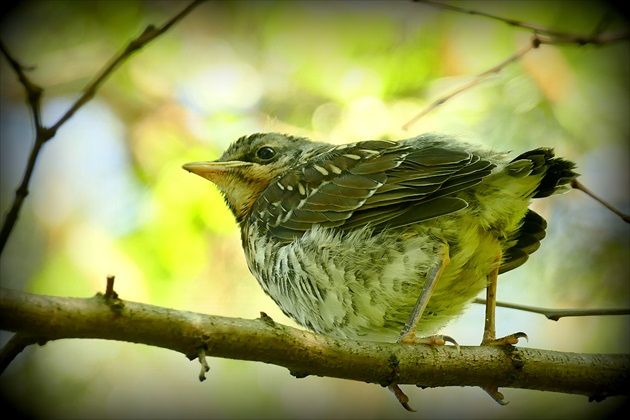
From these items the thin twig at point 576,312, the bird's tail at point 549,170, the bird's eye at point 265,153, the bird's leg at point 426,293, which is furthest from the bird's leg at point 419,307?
the bird's eye at point 265,153

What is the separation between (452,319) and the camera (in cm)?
284

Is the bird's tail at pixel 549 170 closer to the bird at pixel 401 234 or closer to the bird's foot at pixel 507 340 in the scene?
the bird at pixel 401 234

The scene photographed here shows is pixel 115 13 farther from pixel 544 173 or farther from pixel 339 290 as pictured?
pixel 544 173

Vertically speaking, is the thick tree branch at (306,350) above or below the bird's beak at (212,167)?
below

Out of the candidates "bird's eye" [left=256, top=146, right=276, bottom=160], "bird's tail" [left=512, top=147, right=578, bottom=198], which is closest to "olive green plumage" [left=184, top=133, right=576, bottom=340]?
"bird's tail" [left=512, top=147, right=578, bottom=198]

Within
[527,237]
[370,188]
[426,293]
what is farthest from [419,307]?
[527,237]

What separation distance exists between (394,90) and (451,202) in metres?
1.29

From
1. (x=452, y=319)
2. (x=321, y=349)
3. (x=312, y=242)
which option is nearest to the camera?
(x=321, y=349)

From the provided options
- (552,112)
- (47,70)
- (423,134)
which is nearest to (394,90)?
(423,134)

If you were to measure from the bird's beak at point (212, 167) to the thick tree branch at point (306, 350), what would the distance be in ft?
4.05

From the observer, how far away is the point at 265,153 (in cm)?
326

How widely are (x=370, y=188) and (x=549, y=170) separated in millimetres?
690

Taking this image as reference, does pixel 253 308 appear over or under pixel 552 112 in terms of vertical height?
under

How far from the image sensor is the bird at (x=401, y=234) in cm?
245
